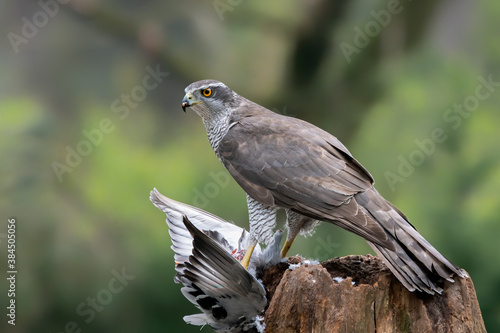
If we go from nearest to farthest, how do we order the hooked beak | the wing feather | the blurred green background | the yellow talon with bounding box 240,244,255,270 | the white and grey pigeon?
the white and grey pigeon, the wing feather, the yellow talon with bounding box 240,244,255,270, the hooked beak, the blurred green background

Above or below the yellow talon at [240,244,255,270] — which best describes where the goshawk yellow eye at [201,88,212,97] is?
above

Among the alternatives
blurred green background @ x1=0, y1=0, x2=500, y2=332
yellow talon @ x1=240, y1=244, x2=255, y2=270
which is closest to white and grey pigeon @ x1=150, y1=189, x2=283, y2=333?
yellow talon @ x1=240, y1=244, x2=255, y2=270

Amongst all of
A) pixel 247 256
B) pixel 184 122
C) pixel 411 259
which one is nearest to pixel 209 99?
pixel 247 256

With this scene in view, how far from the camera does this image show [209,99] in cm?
256

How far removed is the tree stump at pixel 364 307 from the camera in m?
1.83

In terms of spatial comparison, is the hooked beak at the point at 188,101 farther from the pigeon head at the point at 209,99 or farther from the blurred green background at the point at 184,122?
the blurred green background at the point at 184,122

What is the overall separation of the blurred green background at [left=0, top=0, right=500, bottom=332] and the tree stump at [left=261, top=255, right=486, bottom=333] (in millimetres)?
1739

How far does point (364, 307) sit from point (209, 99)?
1.17m

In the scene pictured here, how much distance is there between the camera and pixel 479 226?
3523 mm

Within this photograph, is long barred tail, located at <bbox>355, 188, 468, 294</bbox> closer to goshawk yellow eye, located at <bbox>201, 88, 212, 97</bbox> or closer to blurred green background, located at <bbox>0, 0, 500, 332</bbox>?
goshawk yellow eye, located at <bbox>201, 88, 212, 97</bbox>

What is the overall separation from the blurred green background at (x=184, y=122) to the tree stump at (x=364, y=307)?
1739mm

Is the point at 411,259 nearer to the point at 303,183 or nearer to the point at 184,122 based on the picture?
the point at 303,183

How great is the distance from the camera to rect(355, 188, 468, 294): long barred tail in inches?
73.4

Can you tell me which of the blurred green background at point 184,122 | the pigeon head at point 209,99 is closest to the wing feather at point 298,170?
the pigeon head at point 209,99
